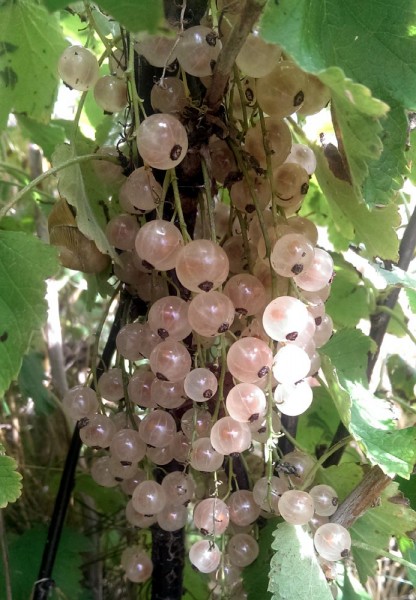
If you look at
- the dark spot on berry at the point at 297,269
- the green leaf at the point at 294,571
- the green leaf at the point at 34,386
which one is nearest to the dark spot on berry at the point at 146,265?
the dark spot on berry at the point at 297,269

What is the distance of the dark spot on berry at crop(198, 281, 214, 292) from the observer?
0.42 metres

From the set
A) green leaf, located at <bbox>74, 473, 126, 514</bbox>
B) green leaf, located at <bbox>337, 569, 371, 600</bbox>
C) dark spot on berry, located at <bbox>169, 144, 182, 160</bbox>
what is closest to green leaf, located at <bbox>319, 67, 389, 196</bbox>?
dark spot on berry, located at <bbox>169, 144, 182, 160</bbox>

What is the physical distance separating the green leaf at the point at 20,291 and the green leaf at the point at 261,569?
0.27m

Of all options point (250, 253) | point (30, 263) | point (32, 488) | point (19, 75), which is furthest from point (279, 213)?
point (32, 488)

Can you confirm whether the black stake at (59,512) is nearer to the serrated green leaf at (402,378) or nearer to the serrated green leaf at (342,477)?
the serrated green leaf at (342,477)

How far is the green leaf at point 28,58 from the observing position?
0.63m

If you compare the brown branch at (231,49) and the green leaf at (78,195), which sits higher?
the brown branch at (231,49)

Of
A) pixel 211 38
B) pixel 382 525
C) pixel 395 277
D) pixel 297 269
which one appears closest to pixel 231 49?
pixel 211 38

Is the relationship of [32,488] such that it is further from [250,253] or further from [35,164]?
[250,253]

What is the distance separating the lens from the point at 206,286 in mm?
422

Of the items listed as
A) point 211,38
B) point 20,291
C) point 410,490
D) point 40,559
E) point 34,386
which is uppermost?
point 211,38

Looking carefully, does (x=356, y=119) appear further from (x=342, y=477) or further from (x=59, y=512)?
(x=59, y=512)

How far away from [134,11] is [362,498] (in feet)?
1.32

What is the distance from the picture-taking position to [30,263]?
1.61 ft
